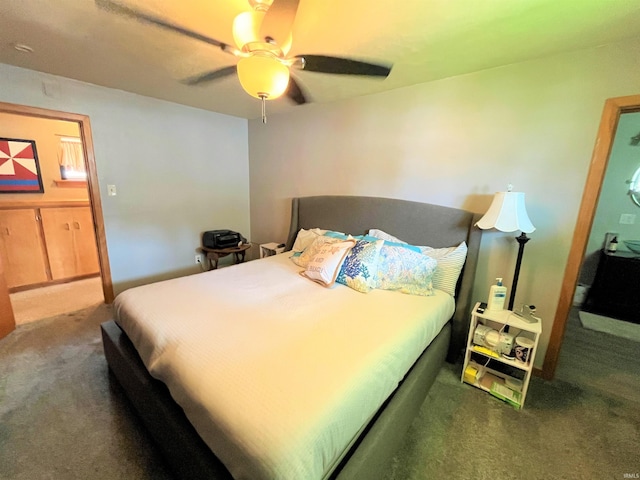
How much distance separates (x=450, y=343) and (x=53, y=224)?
4876mm

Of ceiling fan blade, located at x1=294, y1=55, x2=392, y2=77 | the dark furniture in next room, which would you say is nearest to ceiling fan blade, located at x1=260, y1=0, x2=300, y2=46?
ceiling fan blade, located at x1=294, y1=55, x2=392, y2=77

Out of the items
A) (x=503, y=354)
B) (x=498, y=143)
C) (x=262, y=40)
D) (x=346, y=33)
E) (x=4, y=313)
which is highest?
(x=346, y=33)

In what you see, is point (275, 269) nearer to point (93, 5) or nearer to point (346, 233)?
point (346, 233)

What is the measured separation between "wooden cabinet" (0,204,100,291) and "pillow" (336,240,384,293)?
3466 mm

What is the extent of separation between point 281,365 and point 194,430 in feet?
1.47

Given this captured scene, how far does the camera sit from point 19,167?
10.9 ft

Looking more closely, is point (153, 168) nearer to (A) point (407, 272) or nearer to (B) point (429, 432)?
(A) point (407, 272)

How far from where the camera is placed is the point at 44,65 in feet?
7.27

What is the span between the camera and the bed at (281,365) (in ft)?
2.98

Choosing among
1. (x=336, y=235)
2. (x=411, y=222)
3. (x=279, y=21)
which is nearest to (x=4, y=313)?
(x=336, y=235)

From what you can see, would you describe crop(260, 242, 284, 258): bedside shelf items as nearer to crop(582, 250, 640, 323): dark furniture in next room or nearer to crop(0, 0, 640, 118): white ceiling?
crop(0, 0, 640, 118): white ceiling

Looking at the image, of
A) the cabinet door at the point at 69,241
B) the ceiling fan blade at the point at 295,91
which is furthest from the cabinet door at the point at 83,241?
the ceiling fan blade at the point at 295,91

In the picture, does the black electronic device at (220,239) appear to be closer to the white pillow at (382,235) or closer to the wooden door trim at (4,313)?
the wooden door trim at (4,313)

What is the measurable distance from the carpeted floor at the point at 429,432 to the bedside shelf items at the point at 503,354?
0.26 feet
